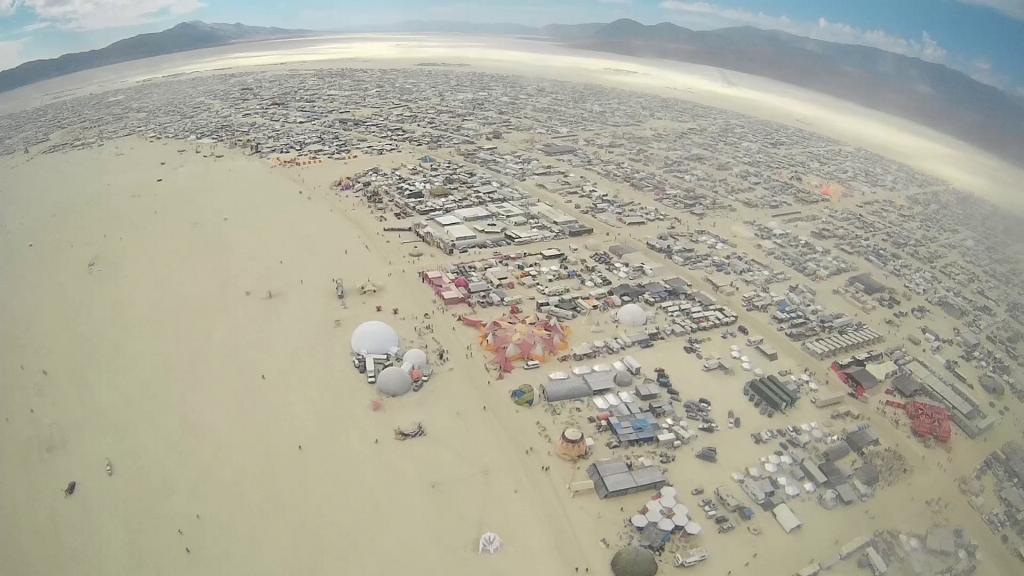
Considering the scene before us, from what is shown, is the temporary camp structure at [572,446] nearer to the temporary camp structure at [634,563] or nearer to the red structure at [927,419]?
the temporary camp structure at [634,563]

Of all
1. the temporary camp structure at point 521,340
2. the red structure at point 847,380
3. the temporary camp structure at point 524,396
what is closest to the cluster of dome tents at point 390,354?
the temporary camp structure at point 521,340

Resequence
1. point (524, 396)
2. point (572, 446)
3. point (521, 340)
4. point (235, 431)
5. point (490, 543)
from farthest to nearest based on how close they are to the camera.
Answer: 1. point (521, 340)
2. point (524, 396)
3. point (235, 431)
4. point (572, 446)
5. point (490, 543)

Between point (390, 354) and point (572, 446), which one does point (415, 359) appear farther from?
point (572, 446)

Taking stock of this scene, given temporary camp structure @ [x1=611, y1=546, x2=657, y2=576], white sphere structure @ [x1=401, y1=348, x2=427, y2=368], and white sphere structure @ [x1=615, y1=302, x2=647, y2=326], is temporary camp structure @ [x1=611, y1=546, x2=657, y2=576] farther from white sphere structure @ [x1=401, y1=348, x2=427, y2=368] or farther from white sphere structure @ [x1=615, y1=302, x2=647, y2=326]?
white sphere structure @ [x1=615, y1=302, x2=647, y2=326]

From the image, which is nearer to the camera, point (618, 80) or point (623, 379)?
point (623, 379)

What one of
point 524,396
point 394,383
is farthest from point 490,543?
point 394,383

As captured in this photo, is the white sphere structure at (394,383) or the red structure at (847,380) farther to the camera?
the red structure at (847,380)

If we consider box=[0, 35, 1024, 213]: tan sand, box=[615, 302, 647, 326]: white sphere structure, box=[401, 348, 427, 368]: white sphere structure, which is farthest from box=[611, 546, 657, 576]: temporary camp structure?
box=[0, 35, 1024, 213]: tan sand

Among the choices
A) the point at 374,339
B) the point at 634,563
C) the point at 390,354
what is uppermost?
the point at 374,339
